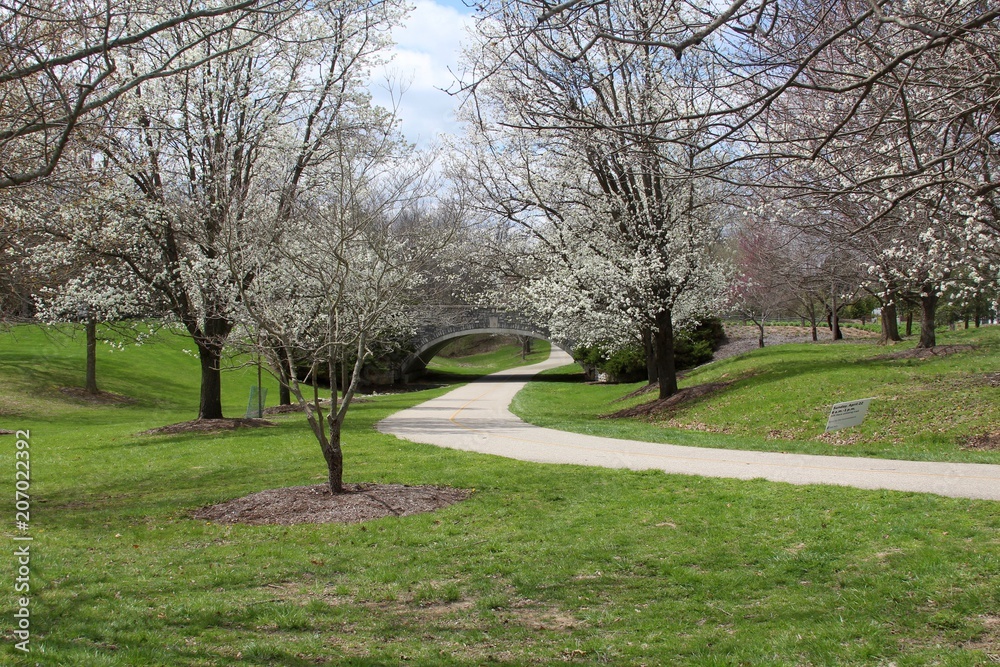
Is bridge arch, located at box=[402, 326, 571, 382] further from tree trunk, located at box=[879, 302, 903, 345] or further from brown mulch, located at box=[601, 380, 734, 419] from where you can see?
brown mulch, located at box=[601, 380, 734, 419]

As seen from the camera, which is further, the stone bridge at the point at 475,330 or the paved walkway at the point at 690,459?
the stone bridge at the point at 475,330

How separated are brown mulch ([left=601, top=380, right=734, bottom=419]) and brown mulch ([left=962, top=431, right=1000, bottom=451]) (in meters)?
7.71

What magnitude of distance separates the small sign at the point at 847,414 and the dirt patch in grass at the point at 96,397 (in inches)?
1030

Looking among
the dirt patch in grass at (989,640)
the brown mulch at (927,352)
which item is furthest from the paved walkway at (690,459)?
the brown mulch at (927,352)

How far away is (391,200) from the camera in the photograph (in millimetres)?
10117

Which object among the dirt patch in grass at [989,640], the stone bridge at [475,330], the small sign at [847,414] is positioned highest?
the stone bridge at [475,330]

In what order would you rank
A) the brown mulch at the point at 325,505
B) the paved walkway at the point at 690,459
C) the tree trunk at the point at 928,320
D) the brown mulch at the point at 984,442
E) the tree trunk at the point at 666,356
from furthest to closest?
the tree trunk at the point at 928,320
the tree trunk at the point at 666,356
the brown mulch at the point at 984,442
the paved walkway at the point at 690,459
the brown mulch at the point at 325,505

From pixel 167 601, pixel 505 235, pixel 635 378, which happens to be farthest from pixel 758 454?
Answer: pixel 635 378

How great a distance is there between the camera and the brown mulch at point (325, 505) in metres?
8.38

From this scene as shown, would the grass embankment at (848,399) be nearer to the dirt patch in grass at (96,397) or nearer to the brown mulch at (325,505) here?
the brown mulch at (325,505)

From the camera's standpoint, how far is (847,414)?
12.6 m

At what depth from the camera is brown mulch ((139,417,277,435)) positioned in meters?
18.2

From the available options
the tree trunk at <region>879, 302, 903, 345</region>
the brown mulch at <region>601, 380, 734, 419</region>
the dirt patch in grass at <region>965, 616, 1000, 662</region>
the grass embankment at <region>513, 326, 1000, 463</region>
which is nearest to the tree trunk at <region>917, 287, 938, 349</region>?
the grass embankment at <region>513, 326, 1000, 463</region>

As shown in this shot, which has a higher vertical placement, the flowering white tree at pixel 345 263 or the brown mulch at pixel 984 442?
the flowering white tree at pixel 345 263
